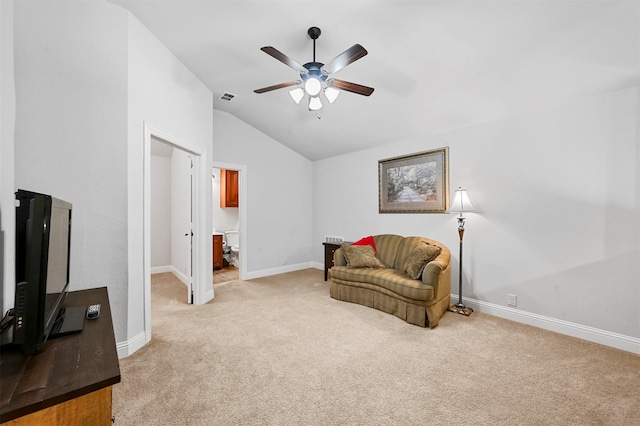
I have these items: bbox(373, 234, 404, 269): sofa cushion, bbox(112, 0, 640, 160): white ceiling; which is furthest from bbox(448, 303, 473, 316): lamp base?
bbox(112, 0, 640, 160): white ceiling

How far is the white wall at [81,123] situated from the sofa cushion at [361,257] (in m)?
2.62

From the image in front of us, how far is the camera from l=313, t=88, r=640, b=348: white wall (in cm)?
258

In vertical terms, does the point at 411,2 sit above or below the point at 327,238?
above

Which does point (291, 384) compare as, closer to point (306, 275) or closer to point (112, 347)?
point (112, 347)

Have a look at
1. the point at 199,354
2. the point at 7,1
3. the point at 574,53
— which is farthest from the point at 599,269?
the point at 7,1

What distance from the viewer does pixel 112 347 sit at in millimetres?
1094

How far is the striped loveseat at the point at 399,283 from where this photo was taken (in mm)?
3033

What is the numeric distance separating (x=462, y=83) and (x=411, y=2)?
3.81 ft

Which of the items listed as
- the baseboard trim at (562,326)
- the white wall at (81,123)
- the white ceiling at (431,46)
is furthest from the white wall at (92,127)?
the baseboard trim at (562,326)

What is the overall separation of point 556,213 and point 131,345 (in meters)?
4.22

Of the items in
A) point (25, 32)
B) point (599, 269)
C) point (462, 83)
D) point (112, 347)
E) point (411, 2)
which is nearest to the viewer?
point (112, 347)

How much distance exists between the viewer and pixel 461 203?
3.41 metres

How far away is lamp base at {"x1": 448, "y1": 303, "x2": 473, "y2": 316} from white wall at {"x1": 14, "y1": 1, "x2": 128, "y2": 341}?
3.43 meters

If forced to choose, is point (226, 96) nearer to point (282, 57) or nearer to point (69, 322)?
point (282, 57)
